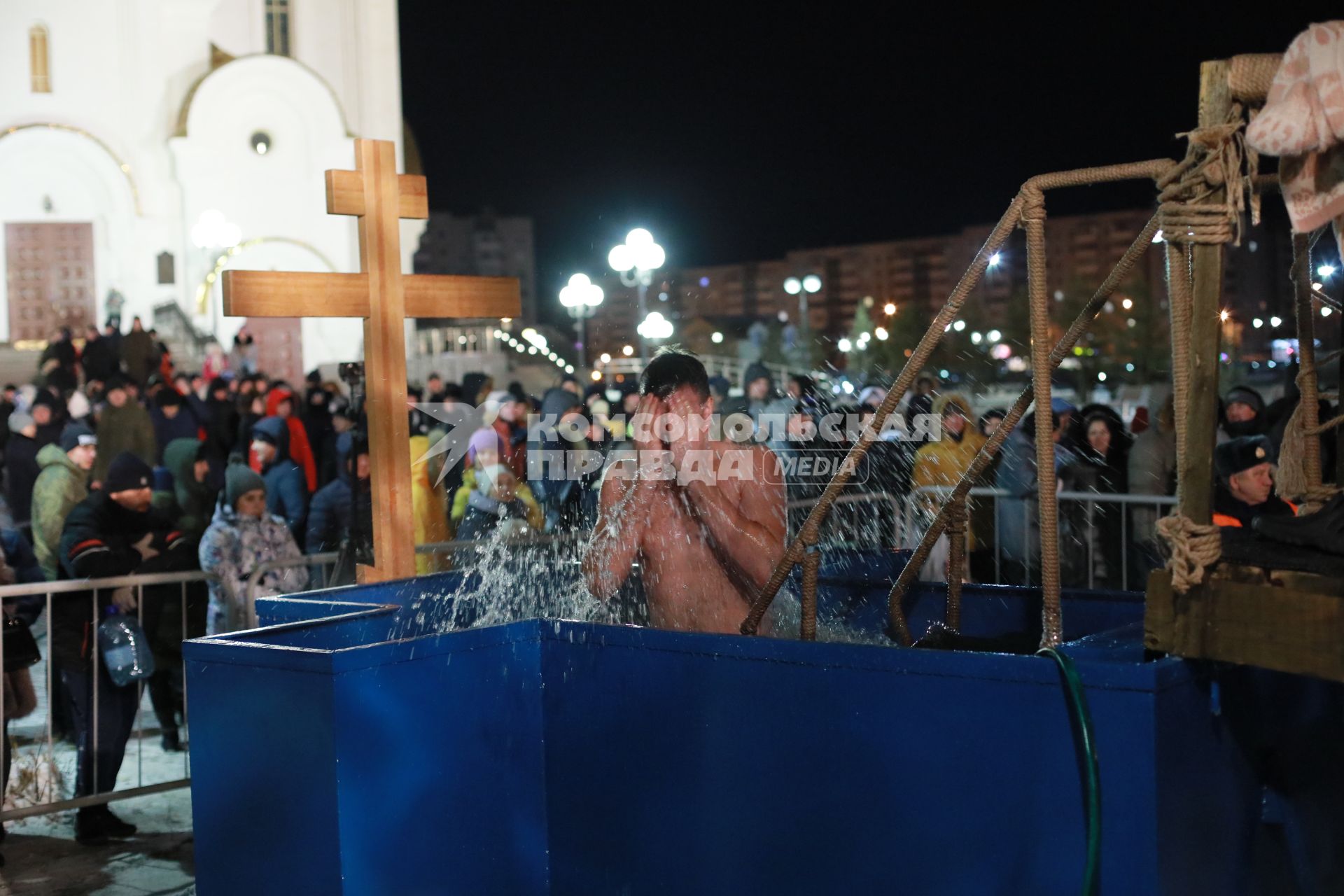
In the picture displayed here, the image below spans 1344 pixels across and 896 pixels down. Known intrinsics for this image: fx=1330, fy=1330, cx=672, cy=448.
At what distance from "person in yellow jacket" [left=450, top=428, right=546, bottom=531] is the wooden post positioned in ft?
21.1

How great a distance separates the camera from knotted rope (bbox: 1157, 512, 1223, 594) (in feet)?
9.34

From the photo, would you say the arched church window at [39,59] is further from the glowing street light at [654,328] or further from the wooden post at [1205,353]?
the wooden post at [1205,353]

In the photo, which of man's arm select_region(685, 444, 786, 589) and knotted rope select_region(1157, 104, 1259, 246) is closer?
knotted rope select_region(1157, 104, 1259, 246)

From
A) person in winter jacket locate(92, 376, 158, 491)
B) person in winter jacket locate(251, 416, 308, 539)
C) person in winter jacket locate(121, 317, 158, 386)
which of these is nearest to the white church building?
person in winter jacket locate(121, 317, 158, 386)

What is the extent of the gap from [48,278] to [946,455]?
2777cm

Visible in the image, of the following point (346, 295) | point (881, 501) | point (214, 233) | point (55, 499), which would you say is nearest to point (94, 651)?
point (346, 295)

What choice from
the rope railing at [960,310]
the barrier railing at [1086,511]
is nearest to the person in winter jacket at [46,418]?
the barrier railing at [1086,511]

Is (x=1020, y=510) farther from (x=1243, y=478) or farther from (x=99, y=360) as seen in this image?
(x=99, y=360)

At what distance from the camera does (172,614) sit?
282 inches

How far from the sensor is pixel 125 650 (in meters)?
6.48

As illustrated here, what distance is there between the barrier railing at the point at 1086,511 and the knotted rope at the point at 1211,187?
5931 mm

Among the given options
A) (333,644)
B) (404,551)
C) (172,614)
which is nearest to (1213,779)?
(333,644)

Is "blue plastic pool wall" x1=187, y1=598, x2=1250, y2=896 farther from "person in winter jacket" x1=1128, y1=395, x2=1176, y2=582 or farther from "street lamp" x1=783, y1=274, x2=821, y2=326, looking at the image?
Answer: "street lamp" x1=783, y1=274, x2=821, y2=326

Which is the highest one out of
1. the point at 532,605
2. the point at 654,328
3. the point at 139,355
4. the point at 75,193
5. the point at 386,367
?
the point at 75,193
